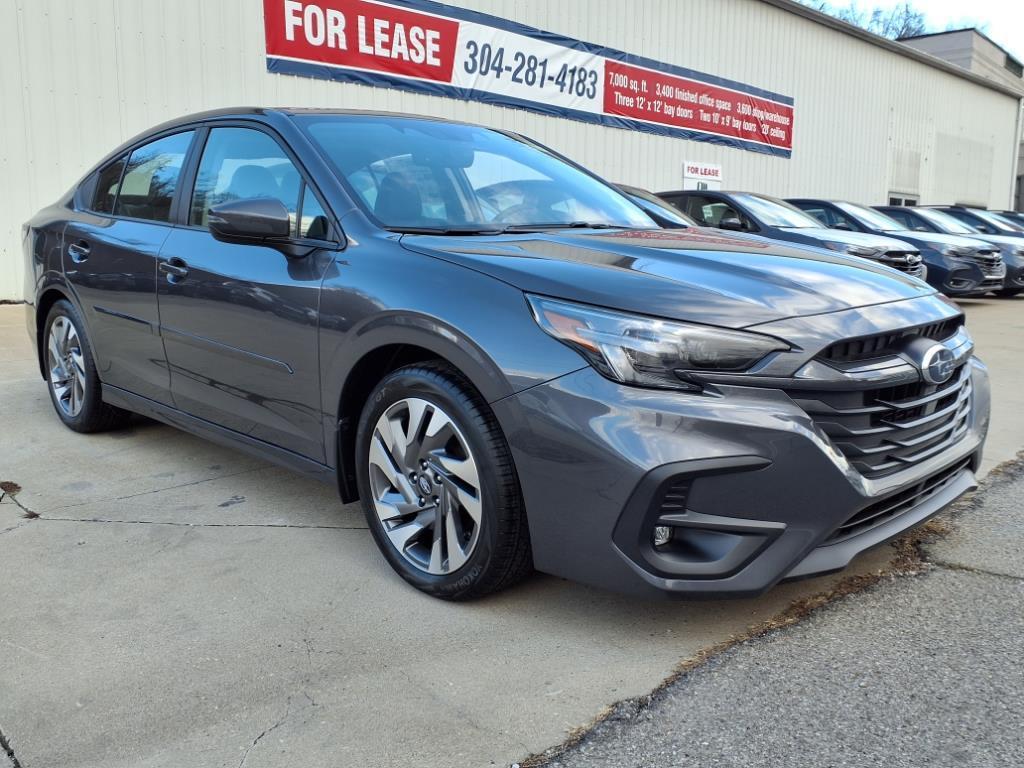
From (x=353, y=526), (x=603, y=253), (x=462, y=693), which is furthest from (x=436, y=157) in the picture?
(x=462, y=693)

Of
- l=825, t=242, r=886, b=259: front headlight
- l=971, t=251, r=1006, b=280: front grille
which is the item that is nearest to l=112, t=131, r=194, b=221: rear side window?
l=825, t=242, r=886, b=259: front headlight

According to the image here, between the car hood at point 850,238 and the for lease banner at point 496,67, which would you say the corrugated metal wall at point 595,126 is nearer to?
the for lease banner at point 496,67

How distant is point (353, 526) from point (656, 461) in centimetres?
159

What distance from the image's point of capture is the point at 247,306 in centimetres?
317

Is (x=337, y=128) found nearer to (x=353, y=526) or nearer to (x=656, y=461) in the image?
(x=353, y=526)

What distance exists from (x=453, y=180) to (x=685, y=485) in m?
1.62

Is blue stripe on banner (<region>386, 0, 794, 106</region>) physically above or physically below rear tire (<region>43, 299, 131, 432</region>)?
above

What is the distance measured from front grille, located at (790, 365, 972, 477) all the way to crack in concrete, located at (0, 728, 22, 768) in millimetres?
1975

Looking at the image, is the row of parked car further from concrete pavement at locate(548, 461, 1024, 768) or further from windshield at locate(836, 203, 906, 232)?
concrete pavement at locate(548, 461, 1024, 768)

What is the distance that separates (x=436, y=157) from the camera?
3.43 metres

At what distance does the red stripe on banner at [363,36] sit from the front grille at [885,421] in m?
9.28

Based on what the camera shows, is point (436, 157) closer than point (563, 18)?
Yes

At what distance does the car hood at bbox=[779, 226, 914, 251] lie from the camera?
30.5 feet

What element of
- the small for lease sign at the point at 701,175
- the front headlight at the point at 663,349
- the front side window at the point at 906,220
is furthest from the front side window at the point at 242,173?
the small for lease sign at the point at 701,175
